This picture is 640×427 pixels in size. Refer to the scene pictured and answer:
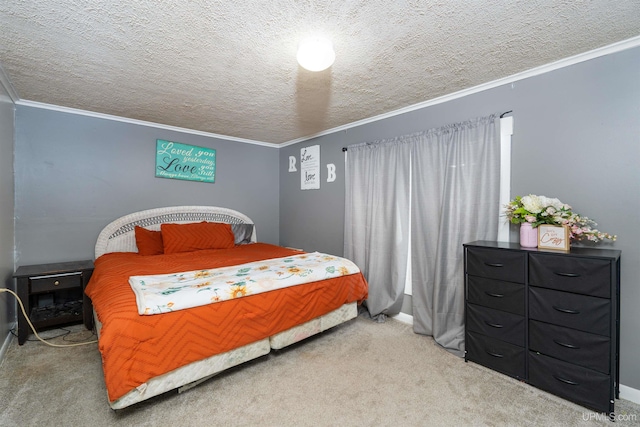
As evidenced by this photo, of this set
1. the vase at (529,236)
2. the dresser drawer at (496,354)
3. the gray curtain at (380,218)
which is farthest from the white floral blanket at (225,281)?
the vase at (529,236)

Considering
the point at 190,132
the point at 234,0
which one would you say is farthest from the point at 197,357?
the point at 190,132

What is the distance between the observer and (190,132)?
388 centimetres

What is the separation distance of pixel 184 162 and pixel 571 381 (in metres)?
4.38

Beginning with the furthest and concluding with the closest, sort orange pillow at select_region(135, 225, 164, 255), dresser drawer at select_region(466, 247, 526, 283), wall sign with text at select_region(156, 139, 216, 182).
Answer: wall sign with text at select_region(156, 139, 216, 182) < orange pillow at select_region(135, 225, 164, 255) < dresser drawer at select_region(466, 247, 526, 283)

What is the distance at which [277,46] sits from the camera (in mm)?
1855

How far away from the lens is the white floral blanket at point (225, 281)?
174cm

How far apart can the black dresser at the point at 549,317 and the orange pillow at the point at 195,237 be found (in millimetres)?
2826

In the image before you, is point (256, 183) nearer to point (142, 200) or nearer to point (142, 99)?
point (142, 200)

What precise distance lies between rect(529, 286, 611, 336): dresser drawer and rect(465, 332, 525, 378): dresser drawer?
308 mm

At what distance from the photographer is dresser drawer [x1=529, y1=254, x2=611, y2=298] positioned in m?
1.69

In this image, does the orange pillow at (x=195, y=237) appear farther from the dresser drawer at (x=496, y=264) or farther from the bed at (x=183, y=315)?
the dresser drawer at (x=496, y=264)

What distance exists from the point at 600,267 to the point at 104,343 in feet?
9.41

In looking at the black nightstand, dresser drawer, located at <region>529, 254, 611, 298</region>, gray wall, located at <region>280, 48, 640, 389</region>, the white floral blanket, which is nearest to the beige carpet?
the black nightstand

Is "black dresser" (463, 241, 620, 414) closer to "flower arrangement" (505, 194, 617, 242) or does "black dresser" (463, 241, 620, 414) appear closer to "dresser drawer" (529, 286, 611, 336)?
"dresser drawer" (529, 286, 611, 336)
